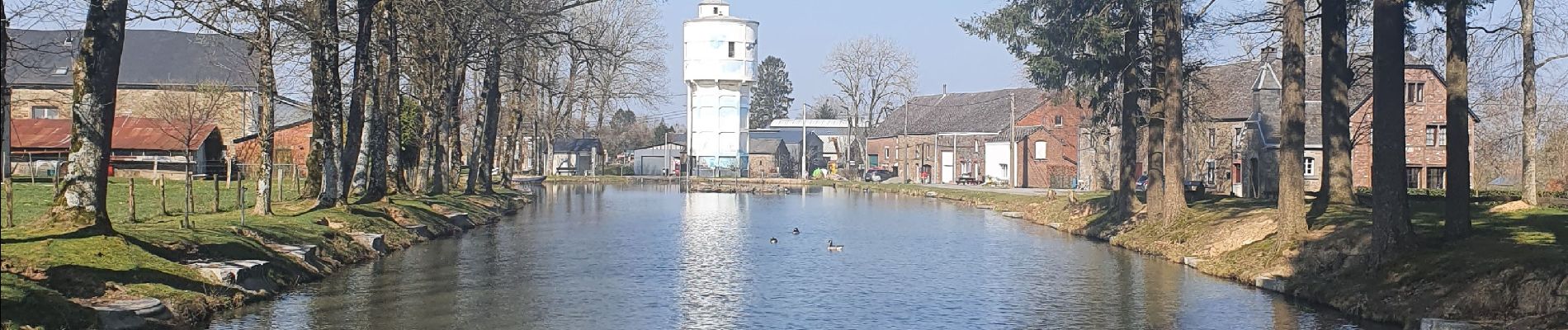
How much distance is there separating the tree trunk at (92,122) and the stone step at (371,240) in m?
7.72

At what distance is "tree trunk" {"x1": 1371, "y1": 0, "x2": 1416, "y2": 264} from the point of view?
61.3ft

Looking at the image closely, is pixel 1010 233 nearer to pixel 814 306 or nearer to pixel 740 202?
pixel 814 306

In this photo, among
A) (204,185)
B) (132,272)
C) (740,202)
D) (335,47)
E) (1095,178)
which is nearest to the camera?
(132,272)

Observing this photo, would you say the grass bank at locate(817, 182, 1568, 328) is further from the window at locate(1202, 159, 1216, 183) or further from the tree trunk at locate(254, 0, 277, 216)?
the window at locate(1202, 159, 1216, 183)

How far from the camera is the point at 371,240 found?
941 inches

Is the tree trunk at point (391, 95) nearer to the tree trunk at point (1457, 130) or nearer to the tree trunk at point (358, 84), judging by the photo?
the tree trunk at point (358, 84)

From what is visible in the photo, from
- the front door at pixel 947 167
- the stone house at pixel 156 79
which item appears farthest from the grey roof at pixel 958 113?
the stone house at pixel 156 79

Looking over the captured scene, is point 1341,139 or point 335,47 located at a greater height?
point 335,47

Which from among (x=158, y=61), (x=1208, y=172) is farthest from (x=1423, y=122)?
(x=158, y=61)

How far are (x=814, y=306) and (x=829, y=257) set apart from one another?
8264 millimetres

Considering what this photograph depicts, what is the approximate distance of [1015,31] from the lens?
3572cm

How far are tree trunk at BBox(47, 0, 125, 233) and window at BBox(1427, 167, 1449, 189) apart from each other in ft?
156

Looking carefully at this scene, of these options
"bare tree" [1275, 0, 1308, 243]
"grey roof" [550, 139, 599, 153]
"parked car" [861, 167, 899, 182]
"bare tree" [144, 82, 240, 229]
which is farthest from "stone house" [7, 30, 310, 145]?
"bare tree" [1275, 0, 1308, 243]

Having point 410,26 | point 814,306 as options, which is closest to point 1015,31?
point 410,26
